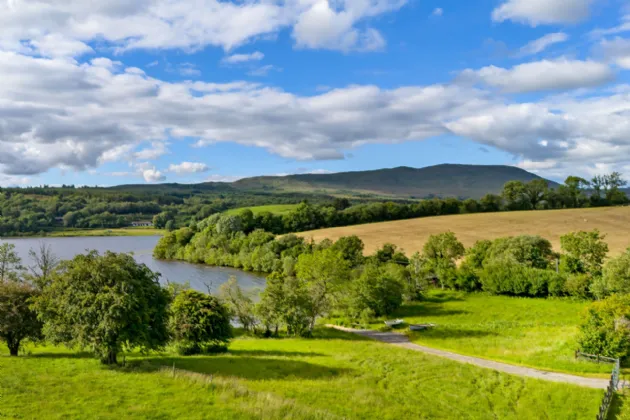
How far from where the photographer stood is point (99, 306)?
24062mm

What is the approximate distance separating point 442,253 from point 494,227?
3243cm

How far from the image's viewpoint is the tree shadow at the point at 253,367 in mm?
26297

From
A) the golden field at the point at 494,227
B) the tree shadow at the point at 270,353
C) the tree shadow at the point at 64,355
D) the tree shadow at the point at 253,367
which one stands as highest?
the golden field at the point at 494,227

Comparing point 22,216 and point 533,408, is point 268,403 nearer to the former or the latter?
point 533,408

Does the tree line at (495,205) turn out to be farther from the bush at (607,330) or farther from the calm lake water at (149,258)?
the bush at (607,330)

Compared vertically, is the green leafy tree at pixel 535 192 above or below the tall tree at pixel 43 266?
above

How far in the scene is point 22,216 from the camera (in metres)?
144

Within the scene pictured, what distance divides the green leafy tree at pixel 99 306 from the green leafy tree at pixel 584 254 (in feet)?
209

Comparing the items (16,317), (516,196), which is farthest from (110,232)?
(516,196)

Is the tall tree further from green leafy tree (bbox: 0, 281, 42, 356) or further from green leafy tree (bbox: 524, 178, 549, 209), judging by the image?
green leafy tree (bbox: 524, 178, 549, 209)

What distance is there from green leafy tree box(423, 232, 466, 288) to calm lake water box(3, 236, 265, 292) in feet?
107

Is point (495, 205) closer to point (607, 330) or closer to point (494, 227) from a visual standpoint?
point (494, 227)

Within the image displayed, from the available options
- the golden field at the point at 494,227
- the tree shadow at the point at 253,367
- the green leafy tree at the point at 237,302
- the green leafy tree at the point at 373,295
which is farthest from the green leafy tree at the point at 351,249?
the tree shadow at the point at 253,367

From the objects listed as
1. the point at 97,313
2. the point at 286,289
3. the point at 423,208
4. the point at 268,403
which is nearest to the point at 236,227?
the point at 423,208
